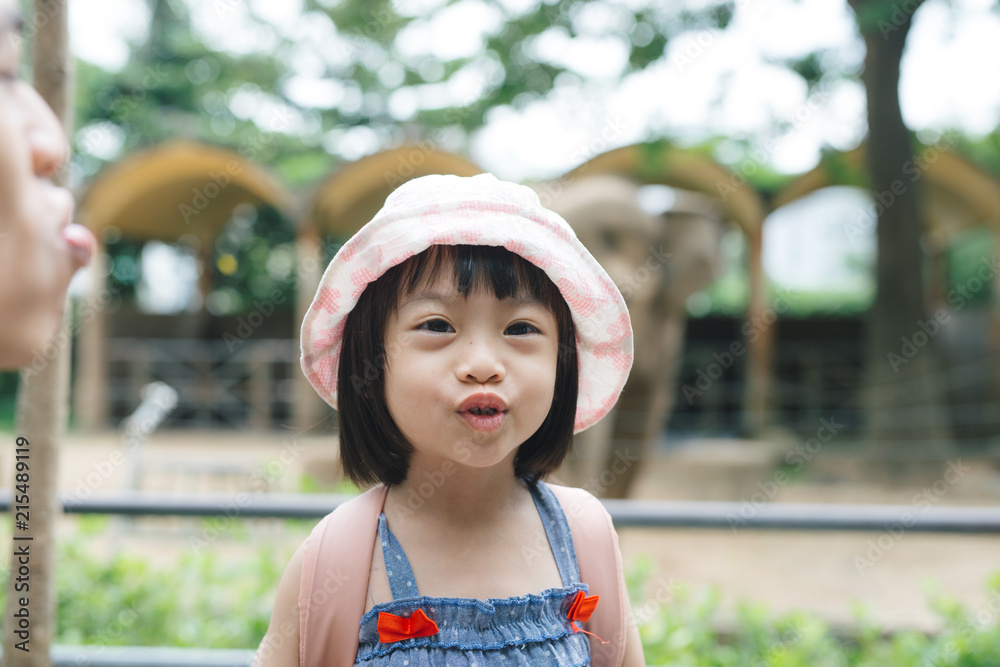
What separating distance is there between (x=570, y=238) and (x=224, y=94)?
1415cm

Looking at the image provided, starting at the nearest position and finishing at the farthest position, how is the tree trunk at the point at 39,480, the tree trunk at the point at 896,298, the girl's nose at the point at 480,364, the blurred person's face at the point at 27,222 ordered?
the blurred person's face at the point at 27,222, the girl's nose at the point at 480,364, the tree trunk at the point at 39,480, the tree trunk at the point at 896,298

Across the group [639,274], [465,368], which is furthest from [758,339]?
[465,368]

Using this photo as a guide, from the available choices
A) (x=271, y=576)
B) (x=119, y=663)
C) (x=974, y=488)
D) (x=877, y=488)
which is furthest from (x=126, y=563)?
(x=974, y=488)

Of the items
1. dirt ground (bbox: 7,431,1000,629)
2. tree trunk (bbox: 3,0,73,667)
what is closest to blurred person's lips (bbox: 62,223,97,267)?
tree trunk (bbox: 3,0,73,667)

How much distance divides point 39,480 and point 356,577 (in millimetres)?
836

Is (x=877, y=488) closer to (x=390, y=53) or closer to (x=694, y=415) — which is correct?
(x=694, y=415)

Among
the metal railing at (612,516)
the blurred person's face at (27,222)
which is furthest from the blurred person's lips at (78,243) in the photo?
the metal railing at (612,516)

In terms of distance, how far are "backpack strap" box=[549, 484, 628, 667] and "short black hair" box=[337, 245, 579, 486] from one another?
0.25 feet

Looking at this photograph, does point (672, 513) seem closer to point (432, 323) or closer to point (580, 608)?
point (580, 608)

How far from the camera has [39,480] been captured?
1565 mm

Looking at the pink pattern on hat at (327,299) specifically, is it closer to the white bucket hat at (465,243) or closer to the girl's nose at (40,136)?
the white bucket hat at (465,243)

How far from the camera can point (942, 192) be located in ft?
34.3

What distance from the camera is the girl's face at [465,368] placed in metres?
1.01

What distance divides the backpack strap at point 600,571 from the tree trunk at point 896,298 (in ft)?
24.4
